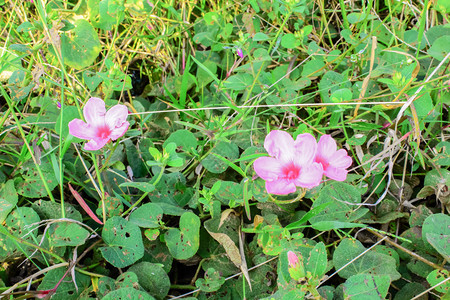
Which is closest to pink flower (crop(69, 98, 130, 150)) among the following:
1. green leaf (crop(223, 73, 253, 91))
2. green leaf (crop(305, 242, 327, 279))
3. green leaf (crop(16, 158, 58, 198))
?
green leaf (crop(16, 158, 58, 198))

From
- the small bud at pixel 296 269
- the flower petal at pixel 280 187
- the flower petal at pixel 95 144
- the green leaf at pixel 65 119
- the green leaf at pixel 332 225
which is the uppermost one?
the flower petal at pixel 95 144

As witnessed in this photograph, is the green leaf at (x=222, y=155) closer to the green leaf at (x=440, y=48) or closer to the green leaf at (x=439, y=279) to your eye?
the green leaf at (x=439, y=279)

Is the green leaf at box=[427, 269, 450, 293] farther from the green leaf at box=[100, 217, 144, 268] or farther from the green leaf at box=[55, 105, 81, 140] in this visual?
the green leaf at box=[55, 105, 81, 140]

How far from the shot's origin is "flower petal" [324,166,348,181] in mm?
1128

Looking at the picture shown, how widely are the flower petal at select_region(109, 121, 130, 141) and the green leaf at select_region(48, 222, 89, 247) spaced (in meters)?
0.36

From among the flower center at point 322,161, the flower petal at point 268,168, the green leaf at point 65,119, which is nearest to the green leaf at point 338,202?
the flower center at point 322,161

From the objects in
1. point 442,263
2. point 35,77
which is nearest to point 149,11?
point 35,77

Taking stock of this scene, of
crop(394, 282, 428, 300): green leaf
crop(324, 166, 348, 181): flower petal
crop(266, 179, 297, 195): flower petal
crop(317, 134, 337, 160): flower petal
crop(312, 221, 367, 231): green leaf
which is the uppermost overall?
crop(317, 134, 337, 160): flower petal

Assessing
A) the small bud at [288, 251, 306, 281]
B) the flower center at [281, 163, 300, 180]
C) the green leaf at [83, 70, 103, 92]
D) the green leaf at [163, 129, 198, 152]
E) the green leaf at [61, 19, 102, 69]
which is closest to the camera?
the small bud at [288, 251, 306, 281]

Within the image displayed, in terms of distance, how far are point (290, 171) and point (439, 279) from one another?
1.94ft

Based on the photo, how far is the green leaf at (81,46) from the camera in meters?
1.85

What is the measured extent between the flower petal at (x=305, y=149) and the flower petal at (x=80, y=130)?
665 millimetres

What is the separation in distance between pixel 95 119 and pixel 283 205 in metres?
0.76

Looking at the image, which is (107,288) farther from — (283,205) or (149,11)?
(149,11)
